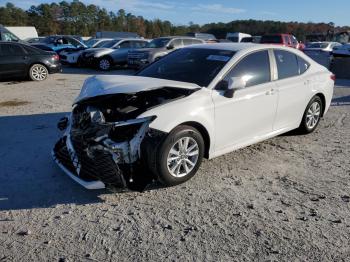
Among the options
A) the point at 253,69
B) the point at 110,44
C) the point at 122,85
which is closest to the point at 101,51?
the point at 110,44

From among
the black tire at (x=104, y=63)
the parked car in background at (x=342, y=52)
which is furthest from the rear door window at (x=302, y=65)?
the parked car in background at (x=342, y=52)

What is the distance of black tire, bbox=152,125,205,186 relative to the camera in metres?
4.32

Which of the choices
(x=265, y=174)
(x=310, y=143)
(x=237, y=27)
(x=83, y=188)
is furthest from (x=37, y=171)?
(x=237, y=27)

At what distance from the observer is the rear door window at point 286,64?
5.95 m

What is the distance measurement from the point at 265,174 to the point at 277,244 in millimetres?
1705

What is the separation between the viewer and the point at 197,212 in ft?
13.2

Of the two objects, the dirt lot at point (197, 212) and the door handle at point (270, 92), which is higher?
the door handle at point (270, 92)

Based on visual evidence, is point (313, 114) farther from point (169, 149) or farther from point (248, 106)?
point (169, 149)

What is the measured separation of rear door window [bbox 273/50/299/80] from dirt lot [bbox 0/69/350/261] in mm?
1179

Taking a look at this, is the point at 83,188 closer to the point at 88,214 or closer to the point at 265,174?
the point at 88,214

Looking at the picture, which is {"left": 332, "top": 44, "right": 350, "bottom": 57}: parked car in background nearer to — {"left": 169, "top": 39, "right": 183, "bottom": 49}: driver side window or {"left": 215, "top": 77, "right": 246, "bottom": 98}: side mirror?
A: {"left": 169, "top": 39, "right": 183, "bottom": 49}: driver side window

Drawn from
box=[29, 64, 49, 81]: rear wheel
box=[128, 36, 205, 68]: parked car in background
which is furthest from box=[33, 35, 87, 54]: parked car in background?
box=[29, 64, 49, 81]: rear wheel

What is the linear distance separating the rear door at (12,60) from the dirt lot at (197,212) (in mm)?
8132

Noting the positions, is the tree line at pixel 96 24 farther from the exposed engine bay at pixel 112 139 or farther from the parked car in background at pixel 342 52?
the exposed engine bay at pixel 112 139
